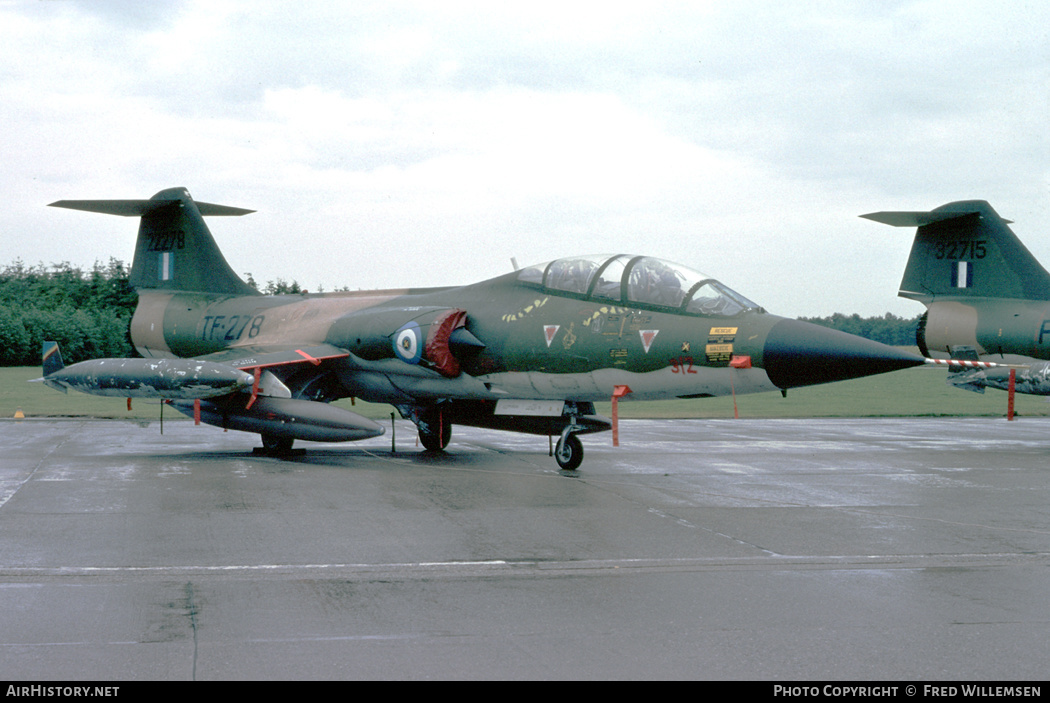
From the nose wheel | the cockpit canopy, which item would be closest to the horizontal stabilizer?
the cockpit canopy

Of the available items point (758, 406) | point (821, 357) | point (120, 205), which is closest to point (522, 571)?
point (821, 357)

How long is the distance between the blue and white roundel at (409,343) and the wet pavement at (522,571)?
155 cm

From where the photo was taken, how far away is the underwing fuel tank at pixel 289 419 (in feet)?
45.0

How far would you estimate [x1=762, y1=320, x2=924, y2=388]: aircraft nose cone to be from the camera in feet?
35.8

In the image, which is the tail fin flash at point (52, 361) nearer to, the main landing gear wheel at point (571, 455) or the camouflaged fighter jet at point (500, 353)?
the camouflaged fighter jet at point (500, 353)

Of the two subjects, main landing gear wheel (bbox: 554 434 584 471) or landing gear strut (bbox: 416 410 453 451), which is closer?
main landing gear wheel (bbox: 554 434 584 471)

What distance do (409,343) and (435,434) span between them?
208cm

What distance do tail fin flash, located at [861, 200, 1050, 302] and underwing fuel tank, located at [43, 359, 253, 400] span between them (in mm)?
11664

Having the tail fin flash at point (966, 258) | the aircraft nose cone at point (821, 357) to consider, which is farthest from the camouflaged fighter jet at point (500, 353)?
the tail fin flash at point (966, 258)

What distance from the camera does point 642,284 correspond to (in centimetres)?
1250

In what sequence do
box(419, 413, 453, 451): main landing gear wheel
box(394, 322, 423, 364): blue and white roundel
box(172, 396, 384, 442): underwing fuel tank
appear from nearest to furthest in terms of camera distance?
box(172, 396, 384, 442): underwing fuel tank
box(394, 322, 423, 364): blue and white roundel
box(419, 413, 453, 451): main landing gear wheel

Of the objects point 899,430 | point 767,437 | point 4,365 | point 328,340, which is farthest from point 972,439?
point 4,365

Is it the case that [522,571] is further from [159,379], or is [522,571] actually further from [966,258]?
[966,258]

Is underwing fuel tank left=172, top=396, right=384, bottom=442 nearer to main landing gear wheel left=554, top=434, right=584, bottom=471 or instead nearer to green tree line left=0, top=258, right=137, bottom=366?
main landing gear wheel left=554, top=434, right=584, bottom=471
